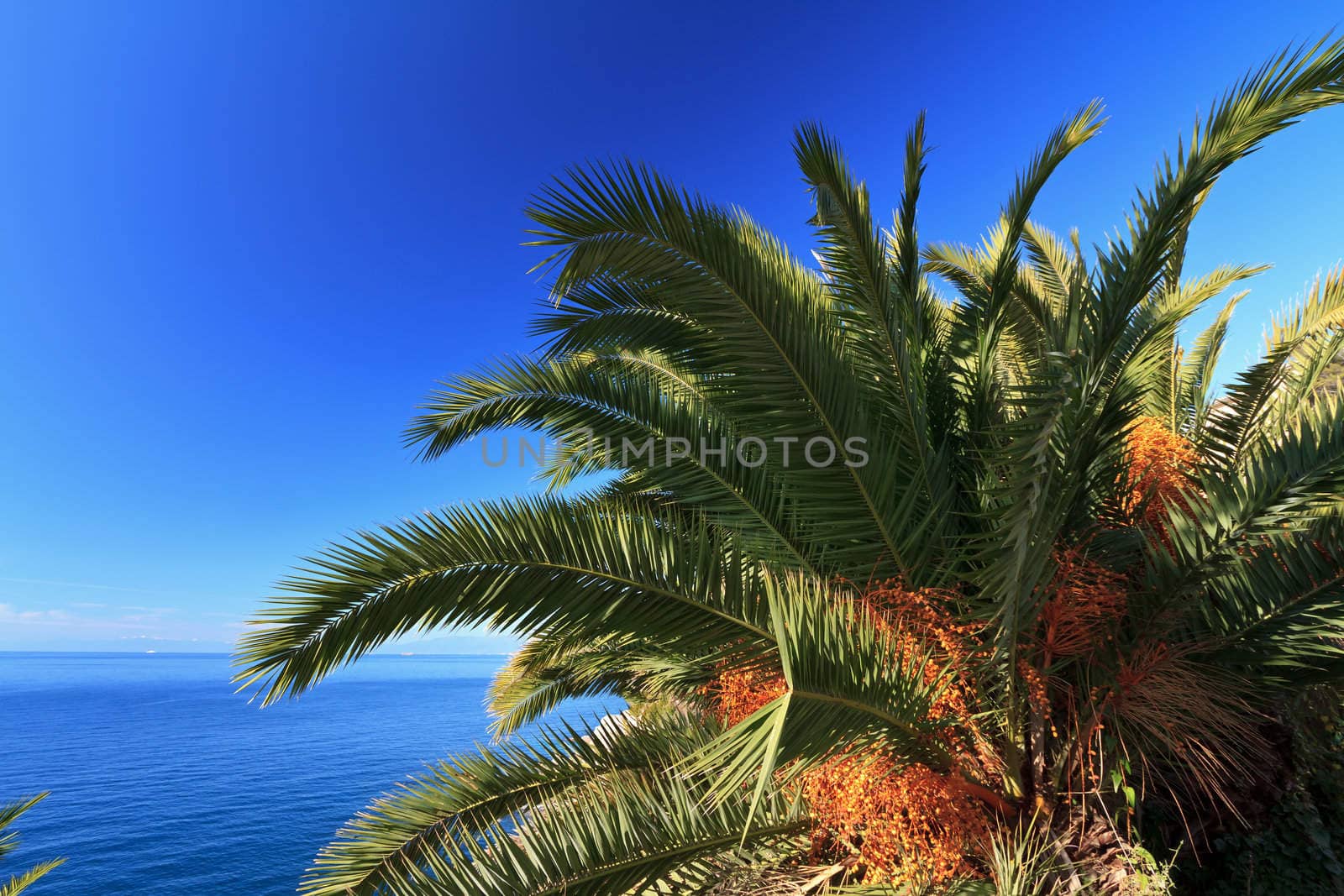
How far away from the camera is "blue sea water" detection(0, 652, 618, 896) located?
78.3ft

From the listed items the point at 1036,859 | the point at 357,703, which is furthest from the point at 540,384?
the point at 357,703

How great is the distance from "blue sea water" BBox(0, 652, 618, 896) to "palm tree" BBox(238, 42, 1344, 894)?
3.48 ft

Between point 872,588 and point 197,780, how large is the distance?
4941cm

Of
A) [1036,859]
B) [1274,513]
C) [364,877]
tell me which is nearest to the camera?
[1036,859]

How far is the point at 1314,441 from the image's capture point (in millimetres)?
2955

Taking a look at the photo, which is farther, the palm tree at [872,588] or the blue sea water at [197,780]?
the blue sea water at [197,780]

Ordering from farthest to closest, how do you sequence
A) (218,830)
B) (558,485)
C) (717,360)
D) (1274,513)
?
(218,830) < (558,485) < (717,360) < (1274,513)

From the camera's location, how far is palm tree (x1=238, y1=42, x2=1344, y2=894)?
100 inches

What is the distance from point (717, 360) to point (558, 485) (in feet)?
15.8

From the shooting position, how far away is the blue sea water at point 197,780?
2386cm

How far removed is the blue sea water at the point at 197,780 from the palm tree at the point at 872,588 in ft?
3.48

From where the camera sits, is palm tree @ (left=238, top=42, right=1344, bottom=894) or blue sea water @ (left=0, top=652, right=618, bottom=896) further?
blue sea water @ (left=0, top=652, right=618, bottom=896)

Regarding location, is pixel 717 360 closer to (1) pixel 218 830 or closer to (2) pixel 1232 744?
(2) pixel 1232 744

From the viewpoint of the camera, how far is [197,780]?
37.7 m
